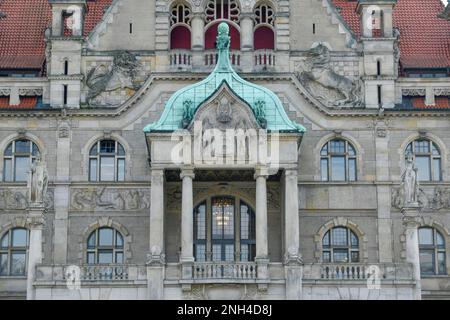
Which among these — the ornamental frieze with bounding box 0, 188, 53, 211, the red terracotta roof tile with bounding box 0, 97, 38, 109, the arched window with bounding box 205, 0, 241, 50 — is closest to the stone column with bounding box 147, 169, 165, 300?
the ornamental frieze with bounding box 0, 188, 53, 211

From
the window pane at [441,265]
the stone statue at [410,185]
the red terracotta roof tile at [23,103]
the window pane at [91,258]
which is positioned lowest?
the window pane at [441,265]

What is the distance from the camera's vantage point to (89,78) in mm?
41562

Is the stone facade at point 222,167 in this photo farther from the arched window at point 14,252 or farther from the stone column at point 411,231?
the stone column at point 411,231

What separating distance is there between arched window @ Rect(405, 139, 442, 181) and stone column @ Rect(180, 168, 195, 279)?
29.1 feet

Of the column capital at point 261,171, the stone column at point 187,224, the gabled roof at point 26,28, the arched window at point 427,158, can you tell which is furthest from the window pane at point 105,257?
the arched window at point 427,158

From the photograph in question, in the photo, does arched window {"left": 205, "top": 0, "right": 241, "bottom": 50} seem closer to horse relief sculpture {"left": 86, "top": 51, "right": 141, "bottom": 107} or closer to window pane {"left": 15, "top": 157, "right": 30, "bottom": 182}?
horse relief sculpture {"left": 86, "top": 51, "right": 141, "bottom": 107}

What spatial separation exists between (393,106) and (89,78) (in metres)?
11.5

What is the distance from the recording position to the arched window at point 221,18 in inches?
1670

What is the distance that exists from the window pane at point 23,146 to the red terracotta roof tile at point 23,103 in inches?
51.6

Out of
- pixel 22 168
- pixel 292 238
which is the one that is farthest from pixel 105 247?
pixel 292 238

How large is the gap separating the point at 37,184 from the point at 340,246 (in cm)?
1132

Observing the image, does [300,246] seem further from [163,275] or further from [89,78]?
[89,78]

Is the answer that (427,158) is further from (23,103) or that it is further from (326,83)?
(23,103)

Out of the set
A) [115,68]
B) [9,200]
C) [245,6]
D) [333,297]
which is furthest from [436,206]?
[9,200]
